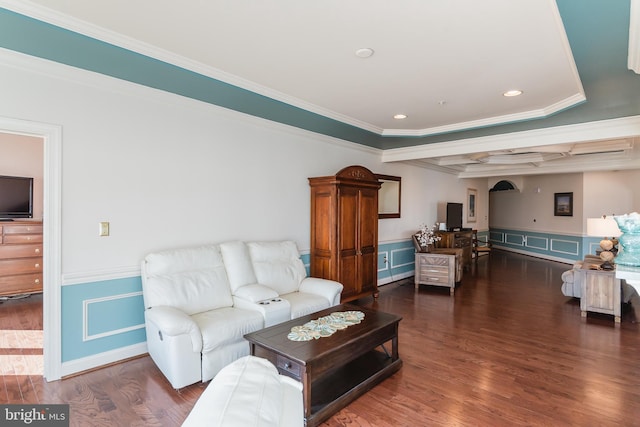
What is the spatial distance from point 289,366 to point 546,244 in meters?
9.50

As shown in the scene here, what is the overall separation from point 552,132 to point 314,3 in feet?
12.6

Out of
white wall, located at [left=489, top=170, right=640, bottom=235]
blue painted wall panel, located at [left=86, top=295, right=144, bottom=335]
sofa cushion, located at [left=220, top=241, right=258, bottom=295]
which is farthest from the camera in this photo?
white wall, located at [left=489, top=170, right=640, bottom=235]

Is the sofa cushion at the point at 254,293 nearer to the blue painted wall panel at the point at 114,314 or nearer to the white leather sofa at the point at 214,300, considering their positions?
the white leather sofa at the point at 214,300

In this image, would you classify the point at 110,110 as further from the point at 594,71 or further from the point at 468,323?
the point at 468,323

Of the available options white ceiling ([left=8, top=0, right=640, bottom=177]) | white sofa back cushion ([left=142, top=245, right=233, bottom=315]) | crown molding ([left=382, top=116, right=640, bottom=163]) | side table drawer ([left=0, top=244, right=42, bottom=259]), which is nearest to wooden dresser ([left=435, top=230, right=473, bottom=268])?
crown molding ([left=382, top=116, right=640, bottom=163])

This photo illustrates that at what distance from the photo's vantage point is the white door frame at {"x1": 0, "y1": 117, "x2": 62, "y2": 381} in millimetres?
2674

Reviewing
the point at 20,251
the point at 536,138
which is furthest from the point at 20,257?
the point at 536,138

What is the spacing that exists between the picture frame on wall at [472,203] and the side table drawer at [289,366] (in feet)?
27.6

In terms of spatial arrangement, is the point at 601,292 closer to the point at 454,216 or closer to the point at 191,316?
the point at 454,216

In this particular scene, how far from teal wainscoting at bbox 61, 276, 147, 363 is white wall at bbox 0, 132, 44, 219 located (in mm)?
3500

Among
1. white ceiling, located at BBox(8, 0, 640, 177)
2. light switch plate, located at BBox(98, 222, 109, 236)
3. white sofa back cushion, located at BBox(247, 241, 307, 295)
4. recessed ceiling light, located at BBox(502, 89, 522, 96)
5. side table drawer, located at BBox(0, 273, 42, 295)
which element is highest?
white ceiling, located at BBox(8, 0, 640, 177)

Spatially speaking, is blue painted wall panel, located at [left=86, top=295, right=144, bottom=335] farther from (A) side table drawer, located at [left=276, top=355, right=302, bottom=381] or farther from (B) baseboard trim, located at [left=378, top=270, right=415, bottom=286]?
(B) baseboard trim, located at [left=378, top=270, right=415, bottom=286]

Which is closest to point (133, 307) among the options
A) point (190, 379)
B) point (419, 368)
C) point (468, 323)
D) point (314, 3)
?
point (190, 379)

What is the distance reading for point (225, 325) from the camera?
2.76 m
